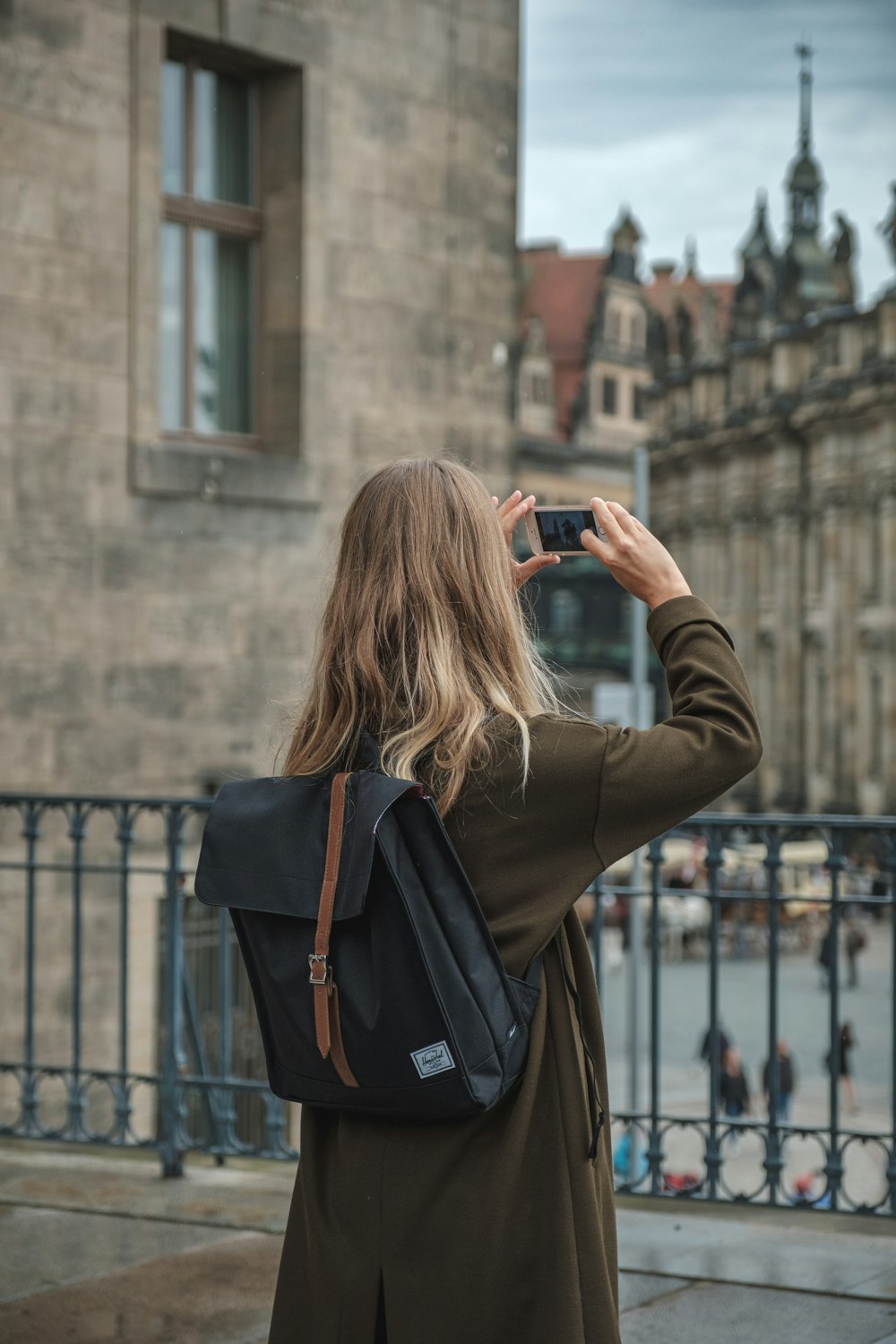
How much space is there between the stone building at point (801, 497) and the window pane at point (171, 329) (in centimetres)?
4825

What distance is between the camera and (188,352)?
443 inches

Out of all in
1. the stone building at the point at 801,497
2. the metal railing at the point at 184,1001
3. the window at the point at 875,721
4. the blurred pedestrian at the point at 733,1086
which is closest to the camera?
the metal railing at the point at 184,1001

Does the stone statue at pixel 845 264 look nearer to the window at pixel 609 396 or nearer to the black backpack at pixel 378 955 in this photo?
the window at pixel 609 396

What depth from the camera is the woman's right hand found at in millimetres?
2422

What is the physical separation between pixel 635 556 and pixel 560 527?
0.14 metres

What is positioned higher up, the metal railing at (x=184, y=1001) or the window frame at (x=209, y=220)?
the window frame at (x=209, y=220)

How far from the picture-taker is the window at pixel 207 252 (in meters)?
10.9

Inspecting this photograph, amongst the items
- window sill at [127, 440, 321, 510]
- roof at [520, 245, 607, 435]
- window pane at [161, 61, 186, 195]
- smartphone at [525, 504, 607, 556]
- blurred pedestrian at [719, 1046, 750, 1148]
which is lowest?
blurred pedestrian at [719, 1046, 750, 1148]

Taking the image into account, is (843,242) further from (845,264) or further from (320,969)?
(320,969)

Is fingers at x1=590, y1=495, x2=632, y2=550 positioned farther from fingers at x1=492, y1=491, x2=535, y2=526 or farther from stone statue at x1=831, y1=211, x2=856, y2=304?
stone statue at x1=831, y1=211, x2=856, y2=304

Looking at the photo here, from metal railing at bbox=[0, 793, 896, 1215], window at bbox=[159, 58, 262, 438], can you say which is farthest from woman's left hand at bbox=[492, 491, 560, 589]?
window at bbox=[159, 58, 262, 438]

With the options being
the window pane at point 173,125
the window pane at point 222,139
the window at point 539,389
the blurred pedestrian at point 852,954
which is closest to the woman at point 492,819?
the window pane at point 173,125

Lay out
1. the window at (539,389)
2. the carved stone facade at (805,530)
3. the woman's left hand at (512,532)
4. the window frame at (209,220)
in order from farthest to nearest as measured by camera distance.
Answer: the window at (539,389), the carved stone facade at (805,530), the window frame at (209,220), the woman's left hand at (512,532)

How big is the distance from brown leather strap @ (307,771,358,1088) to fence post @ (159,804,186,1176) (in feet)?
12.3
